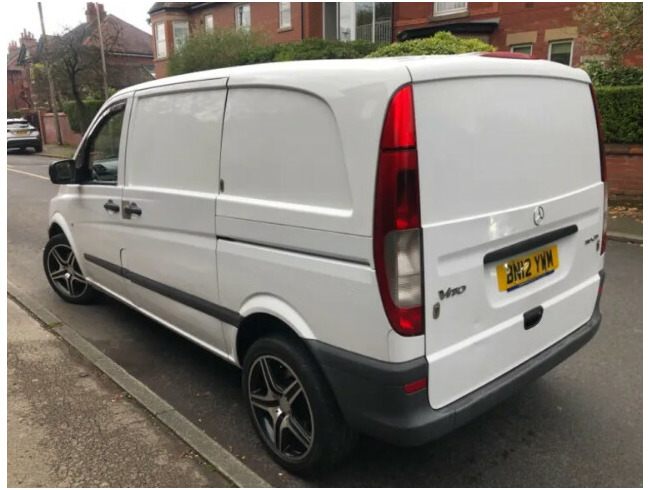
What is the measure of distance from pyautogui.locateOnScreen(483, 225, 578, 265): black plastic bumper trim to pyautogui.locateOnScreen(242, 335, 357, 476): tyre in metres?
0.94

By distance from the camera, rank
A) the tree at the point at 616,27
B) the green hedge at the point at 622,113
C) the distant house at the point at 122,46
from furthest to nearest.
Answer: the distant house at the point at 122,46, the tree at the point at 616,27, the green hedge at the point at 622,113

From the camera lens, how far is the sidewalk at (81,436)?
107 inches

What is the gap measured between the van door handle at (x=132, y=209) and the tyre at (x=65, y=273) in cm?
153

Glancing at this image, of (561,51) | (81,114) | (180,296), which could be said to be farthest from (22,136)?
(180,296)

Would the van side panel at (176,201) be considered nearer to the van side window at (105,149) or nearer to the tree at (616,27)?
Result: the van side window at (105,149)

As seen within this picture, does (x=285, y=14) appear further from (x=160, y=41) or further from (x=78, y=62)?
(x=78, y=62)

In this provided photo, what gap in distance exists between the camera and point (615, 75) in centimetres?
1054

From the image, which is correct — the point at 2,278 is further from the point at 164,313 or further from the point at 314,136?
the point at 314,136

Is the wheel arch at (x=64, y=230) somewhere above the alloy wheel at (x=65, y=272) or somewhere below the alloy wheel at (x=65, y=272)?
above

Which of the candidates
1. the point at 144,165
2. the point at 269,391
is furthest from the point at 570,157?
the point at 144,165

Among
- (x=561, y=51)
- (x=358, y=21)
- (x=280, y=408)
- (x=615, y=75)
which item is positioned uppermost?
(x=358, y=21)

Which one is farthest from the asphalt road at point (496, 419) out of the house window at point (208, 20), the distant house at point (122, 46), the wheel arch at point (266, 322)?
the house window at point (208, 20)

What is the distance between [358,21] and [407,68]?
2277 cm

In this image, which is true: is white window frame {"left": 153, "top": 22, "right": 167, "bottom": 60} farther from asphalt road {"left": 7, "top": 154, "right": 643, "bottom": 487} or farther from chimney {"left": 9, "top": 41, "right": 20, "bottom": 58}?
chimney {"left": 9, "top": 41, "right": 20, "bottom": 58}
